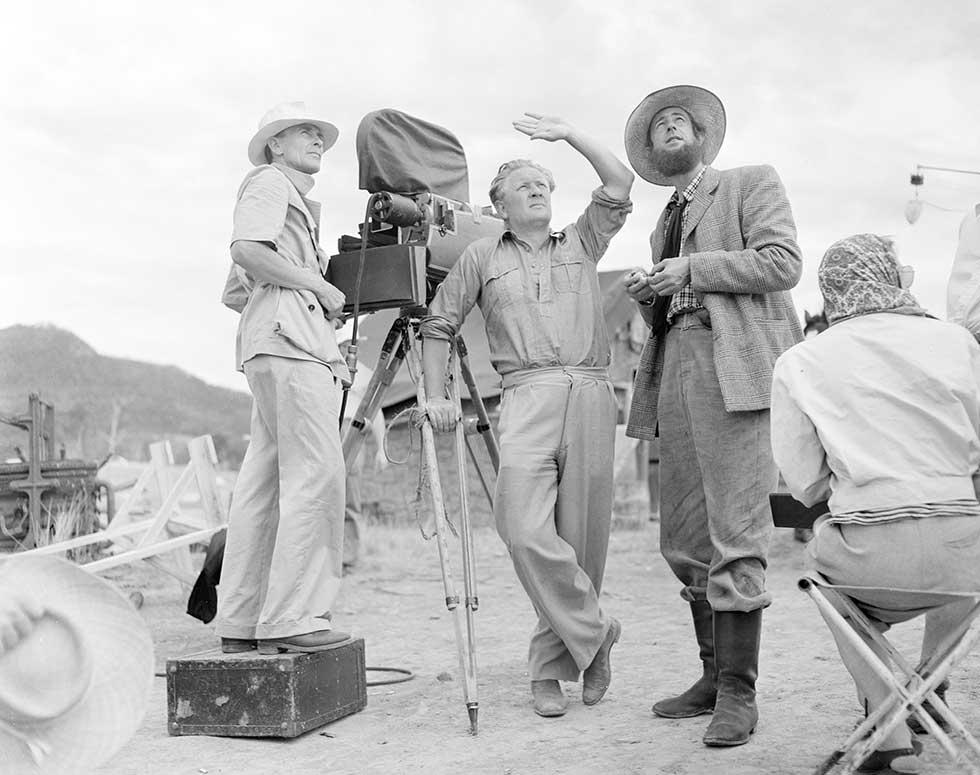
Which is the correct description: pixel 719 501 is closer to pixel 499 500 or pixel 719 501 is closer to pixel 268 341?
pixel 499 500

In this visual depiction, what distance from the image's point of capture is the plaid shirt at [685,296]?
368 centimetres

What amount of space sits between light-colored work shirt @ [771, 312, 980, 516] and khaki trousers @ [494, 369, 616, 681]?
1.26 m

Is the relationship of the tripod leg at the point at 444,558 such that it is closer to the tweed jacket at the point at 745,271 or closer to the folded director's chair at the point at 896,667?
the tweed jacket at the point at 745,271

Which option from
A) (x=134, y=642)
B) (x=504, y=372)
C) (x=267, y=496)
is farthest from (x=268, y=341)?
(x=134, y=642)

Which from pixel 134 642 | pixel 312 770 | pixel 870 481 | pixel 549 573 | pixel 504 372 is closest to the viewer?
pixel 134 642

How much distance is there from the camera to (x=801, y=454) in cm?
274

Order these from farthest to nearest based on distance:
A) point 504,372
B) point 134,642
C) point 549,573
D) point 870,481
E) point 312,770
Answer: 1. point 504,372
2. point 549,573
3. point 312,770
4. point 870,481
5. point 134,642

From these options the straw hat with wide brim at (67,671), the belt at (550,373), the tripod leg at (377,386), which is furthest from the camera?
the tripod leg at (377,386)

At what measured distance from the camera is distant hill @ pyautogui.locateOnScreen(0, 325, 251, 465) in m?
41.4

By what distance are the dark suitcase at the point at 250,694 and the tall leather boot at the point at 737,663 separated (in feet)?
4.37

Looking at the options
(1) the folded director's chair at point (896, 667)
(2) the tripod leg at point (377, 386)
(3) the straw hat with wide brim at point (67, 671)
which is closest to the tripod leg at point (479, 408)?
(2) the tripod leg at point (377, 386)

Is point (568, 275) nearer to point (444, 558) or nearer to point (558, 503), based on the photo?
point (558, 503)

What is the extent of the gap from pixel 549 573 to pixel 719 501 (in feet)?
2.22

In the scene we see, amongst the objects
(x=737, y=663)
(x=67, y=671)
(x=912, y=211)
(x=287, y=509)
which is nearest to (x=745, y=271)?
(x=737, y=663)
